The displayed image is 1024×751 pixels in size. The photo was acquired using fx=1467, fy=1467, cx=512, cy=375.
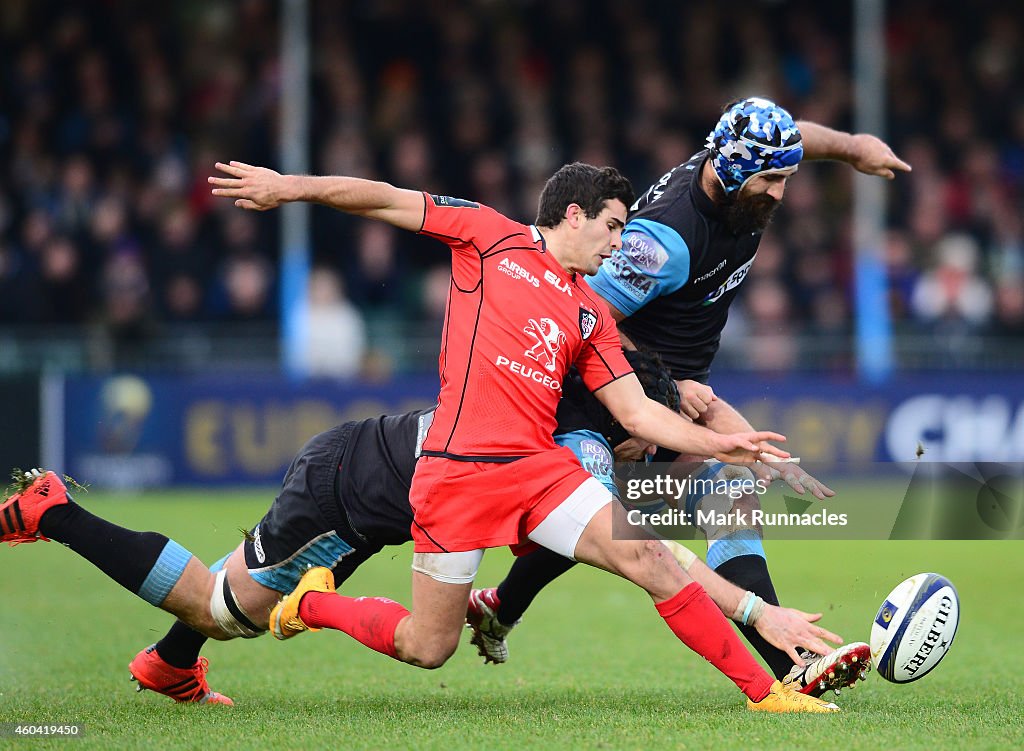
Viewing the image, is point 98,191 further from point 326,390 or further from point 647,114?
point 647,114

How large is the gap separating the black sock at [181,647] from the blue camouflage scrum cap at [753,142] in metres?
2.99

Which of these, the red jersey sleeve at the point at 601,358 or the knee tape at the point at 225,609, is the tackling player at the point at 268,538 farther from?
the red jersey sleeve at the point at 601,358

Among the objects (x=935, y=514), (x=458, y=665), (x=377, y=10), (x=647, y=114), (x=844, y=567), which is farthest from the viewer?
(x=377, y=10)

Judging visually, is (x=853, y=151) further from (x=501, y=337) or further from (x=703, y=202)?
(x=501, y=337)

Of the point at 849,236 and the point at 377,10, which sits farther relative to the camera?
the point at 377,10

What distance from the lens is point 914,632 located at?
574 centimetres

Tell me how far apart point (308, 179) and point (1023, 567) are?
7867mm

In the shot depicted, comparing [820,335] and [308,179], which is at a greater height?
[308,179]

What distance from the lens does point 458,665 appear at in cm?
745

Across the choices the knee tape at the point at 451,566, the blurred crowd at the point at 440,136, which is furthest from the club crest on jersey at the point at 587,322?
the blurred crowd at the point at 440,136

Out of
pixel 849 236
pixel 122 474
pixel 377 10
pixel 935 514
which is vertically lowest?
pixel 122 474

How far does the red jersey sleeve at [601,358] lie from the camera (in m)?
5.86

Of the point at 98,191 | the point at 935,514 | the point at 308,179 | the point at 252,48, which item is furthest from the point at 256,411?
the point at 308,179

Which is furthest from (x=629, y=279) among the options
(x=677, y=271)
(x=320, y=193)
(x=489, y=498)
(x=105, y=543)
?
(x=105, y=543)
